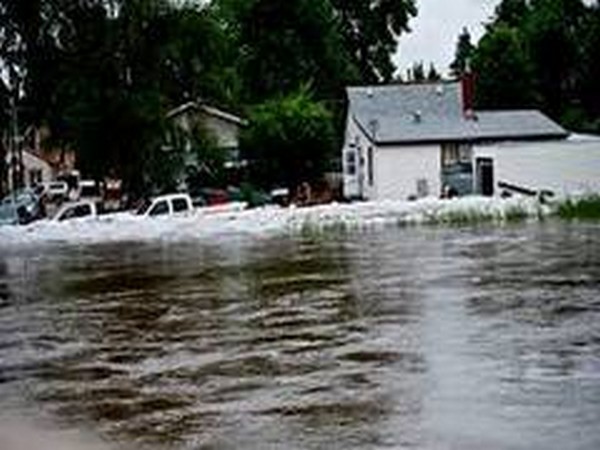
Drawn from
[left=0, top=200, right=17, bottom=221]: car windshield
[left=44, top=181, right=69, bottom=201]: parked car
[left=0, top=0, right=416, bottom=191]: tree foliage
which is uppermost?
[left=0, top=0, right=416, bottom=191]: tree foliage

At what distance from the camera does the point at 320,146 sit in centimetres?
6575

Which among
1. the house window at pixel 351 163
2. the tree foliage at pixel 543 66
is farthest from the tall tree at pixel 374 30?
the house window at pixel 351 163

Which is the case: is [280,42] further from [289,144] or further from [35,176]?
[35,176]

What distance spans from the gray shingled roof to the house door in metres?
3.58

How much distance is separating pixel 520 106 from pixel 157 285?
58.1 m

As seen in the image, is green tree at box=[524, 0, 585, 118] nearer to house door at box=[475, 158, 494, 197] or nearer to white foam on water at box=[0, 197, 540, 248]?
house door at box=[475, 158, 494, 197]

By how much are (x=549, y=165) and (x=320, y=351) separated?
4406 cm

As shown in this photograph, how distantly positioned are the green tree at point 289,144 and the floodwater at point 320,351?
1326 inches

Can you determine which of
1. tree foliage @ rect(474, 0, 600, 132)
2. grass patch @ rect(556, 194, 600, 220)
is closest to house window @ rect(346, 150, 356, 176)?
tree foliage @ rect(474, 0, 600, 132)

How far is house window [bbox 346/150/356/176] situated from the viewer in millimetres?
68312

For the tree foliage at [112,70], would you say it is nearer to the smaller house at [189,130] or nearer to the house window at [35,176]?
the smaller house at [189,130]

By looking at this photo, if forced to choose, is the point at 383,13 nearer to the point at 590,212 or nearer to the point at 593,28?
the point at 593,28

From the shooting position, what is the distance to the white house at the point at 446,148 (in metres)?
59.9

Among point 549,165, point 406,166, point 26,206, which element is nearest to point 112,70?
point 26,206
